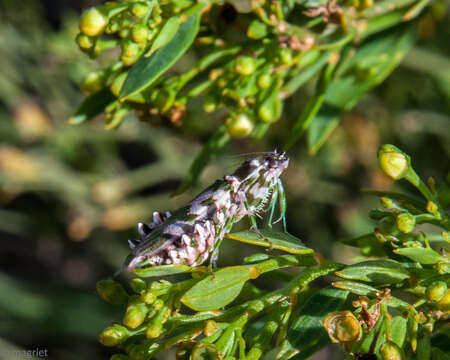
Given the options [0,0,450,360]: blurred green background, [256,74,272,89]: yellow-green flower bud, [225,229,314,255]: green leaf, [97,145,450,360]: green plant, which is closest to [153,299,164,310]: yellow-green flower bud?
[97,145,450,360]: green plant

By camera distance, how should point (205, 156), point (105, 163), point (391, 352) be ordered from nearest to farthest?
1. point (391, 352)
2. point (205, 156)
3. point (105, 163)

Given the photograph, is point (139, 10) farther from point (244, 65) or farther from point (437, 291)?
point (437, 291)

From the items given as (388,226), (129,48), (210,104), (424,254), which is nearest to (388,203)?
(388,226)

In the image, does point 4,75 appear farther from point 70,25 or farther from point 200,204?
point 200,204

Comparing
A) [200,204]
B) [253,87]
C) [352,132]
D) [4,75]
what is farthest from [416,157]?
[4,75]

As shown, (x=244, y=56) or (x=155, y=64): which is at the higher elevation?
(x=155, y=64)

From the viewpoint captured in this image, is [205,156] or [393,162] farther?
[205,156]
